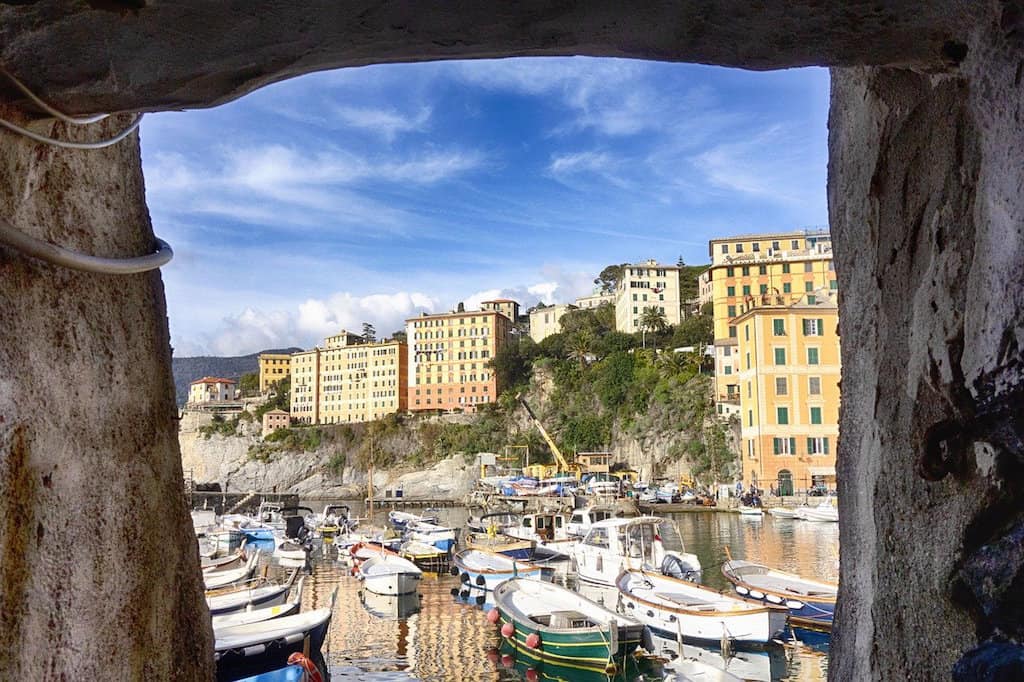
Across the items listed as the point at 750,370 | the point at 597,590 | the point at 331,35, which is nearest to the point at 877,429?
the point at 331,35

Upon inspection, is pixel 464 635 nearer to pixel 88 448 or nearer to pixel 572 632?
pixel 572 632

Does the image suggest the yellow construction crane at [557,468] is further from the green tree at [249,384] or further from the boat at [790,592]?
the green tree at [249,384]

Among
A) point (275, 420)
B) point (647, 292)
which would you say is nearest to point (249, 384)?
point (275, 420)

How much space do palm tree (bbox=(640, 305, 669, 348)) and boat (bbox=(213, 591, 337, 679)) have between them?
79868mm

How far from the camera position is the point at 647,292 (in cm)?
10350

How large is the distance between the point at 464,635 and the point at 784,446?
38.1 meters

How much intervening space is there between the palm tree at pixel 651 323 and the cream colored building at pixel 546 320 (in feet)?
74.4

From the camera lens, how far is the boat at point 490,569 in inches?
1084

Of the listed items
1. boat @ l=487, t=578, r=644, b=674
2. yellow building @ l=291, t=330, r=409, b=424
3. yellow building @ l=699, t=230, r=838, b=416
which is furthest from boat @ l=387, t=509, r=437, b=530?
yellow building @ l=291, t=330, r=409, b=424

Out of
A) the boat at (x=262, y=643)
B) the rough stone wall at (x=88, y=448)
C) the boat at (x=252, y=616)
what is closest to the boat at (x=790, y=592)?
the boat at (x=262, y=643)

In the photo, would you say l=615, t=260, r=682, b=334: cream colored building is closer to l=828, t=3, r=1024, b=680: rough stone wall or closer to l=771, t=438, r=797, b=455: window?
l=771, t=438, r=797, b=455: window

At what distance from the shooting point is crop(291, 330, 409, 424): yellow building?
114m

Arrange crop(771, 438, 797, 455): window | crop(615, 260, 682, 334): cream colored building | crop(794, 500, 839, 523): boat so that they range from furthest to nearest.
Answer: crop(615, 260, 682, 334): cream colored building
crop(771, 438, 797, 455): window
crop(794, 500, 839, 523): boat

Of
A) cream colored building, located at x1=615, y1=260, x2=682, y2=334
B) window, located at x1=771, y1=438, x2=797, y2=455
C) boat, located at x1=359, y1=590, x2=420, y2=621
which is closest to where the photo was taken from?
boat, located at x1=359, y1=590, x2=420, y2=621
